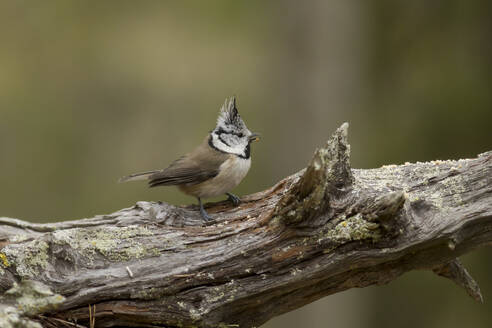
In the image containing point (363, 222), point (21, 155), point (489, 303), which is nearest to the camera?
point (363, 222)

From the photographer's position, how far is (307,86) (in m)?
5.54

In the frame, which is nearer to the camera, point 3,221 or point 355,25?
point 3,221

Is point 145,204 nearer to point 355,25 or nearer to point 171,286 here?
point 171,286

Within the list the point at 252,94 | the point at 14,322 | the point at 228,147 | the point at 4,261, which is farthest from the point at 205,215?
the point at 252,94

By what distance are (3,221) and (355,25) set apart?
391cm

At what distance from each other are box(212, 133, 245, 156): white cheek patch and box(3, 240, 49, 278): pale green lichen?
136 cm

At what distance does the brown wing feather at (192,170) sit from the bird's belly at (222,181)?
0.10 feet

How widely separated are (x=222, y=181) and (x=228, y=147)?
280 mm

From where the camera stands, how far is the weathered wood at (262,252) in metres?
2.57

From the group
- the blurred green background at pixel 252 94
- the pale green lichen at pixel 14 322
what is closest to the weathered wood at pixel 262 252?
the pale green lichen at pixel 14 322

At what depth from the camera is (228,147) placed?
3633 millimetres

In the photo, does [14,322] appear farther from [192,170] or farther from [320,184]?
[192,170]

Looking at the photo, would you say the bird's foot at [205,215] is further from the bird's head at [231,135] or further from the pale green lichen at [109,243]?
the bird's head at [231,135]

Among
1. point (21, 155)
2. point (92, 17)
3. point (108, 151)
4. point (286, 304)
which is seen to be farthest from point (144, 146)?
point (286, 304)
